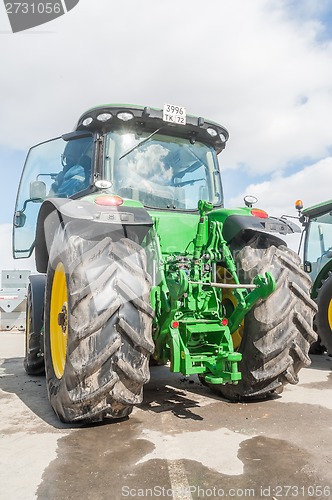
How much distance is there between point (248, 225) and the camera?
12.2 feet

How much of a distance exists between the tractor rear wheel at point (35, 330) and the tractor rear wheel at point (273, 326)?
82.1 inches

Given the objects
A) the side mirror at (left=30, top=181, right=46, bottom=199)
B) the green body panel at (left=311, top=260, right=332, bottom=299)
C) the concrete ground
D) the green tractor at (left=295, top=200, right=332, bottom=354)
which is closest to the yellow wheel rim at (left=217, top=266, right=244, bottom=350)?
the concrete ground

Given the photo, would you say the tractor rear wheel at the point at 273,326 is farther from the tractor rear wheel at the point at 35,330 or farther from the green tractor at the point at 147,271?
the tractor rear wheel at the point at 35,330

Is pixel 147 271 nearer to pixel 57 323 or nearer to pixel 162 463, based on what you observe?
pixel 57 323

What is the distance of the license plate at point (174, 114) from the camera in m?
4.15

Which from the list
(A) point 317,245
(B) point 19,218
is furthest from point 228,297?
(A) point 317,245

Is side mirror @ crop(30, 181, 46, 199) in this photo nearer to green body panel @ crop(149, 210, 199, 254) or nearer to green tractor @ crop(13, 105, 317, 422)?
green tractor @ crop(13, 105, 317, 422)

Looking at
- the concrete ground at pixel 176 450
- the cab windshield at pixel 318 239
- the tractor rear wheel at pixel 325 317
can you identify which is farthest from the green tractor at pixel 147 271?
the cab windshield at pixel 318 239

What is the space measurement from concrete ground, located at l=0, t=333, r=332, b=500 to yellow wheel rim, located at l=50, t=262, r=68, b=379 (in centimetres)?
39

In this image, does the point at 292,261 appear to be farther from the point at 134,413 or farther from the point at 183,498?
the point at 183,498

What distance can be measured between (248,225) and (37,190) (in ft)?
7.30

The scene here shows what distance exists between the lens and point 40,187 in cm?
465

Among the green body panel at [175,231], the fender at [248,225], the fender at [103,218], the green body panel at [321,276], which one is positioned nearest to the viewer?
the fender at [103,218]

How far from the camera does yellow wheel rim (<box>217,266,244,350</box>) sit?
3.91 m
